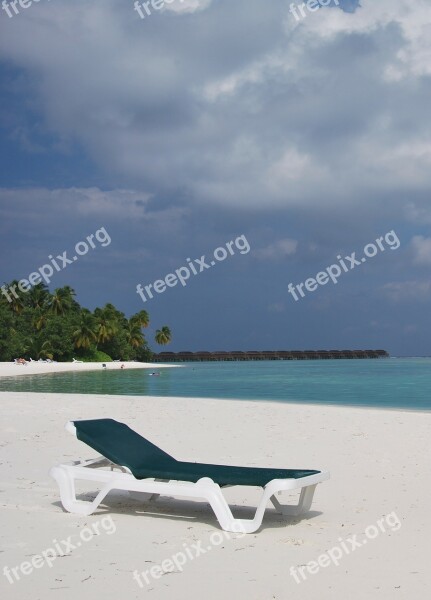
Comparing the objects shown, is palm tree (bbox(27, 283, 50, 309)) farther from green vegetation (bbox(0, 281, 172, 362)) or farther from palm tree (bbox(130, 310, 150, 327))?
palm tree (bbox(130, 310, 150, 327))

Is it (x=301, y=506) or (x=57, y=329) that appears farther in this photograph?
(x=57, y=329)

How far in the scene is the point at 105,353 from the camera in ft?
274

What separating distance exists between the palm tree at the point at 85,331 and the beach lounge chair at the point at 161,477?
2715 inches

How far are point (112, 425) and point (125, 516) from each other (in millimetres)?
907

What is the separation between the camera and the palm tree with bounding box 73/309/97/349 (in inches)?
2923

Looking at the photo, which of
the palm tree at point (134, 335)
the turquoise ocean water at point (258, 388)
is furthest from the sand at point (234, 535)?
the palm tree at point (134, 335)

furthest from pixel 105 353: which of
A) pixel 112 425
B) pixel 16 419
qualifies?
pixel 112 425

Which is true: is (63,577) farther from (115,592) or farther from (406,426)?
(406,426)

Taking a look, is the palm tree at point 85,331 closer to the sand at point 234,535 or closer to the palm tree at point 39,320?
the palm tree at point 39,320

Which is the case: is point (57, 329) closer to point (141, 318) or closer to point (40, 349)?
point (40, 349)

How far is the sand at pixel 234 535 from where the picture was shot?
4.04 m

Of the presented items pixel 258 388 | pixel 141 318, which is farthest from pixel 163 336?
pixel 258 388

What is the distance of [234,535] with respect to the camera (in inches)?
204

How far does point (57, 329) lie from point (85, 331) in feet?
11.0
